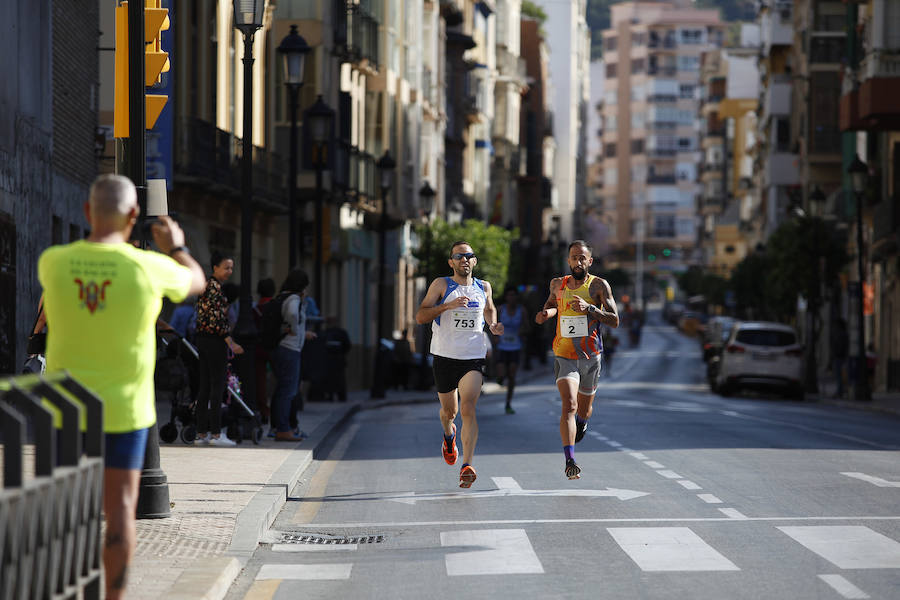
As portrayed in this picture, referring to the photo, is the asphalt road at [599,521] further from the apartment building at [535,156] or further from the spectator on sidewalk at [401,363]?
the apartment building at [535,156]

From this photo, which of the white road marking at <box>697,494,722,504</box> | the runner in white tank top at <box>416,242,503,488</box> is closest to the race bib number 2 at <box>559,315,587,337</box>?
the runner in white tank top at <box>416,242,503,488</box>

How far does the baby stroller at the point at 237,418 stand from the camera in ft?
63.7

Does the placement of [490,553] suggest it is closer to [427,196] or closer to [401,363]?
[427,196]

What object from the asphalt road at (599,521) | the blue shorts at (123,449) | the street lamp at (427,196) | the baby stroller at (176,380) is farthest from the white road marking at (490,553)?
the street lamp at (427,196)

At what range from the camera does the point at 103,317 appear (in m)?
7.58

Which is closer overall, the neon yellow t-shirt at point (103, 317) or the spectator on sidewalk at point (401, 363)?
the neon yellow t-shirt at point (103, 317)

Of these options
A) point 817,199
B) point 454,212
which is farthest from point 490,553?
point 454,212

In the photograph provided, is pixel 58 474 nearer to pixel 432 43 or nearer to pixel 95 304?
pixel 95 304

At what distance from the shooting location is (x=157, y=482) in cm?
1222

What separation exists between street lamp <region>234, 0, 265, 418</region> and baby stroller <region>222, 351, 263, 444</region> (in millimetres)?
212

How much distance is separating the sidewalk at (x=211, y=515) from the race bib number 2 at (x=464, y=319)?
1812 mm

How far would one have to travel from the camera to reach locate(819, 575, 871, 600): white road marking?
922 centimetres

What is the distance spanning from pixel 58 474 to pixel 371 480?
9.88m

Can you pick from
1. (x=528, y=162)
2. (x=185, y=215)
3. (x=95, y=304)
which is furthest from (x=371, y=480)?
(x=528, y=162)
